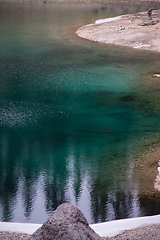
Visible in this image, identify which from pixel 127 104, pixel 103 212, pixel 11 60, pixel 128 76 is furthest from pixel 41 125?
pixel 11 60

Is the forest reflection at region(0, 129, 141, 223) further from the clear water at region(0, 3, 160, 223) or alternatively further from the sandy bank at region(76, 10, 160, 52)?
the sandy bank at region(76, 10, 160, 52)

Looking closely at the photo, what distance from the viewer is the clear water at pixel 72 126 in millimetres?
5621

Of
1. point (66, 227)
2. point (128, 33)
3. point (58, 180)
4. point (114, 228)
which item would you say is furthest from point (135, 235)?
point (128, 33)

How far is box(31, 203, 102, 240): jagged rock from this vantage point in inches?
114

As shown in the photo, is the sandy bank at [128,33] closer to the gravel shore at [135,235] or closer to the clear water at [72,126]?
the clear water at [72,126]

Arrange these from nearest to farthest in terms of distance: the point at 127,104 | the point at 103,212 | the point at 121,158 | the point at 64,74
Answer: the point at 103,212 < the point at 121,158 < the point at 127,104 < the point at 64,74

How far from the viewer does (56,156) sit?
284 inches

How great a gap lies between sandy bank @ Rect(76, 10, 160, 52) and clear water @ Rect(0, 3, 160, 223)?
4.80 ft

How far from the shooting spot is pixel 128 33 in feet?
63.8

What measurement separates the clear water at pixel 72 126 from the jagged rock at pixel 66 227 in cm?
205

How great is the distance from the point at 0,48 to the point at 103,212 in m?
13.6

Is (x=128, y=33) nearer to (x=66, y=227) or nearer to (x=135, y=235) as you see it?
(x=135, y=235)

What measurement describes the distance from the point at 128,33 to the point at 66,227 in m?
18.3

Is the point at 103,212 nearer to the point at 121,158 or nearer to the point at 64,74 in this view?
the point at 121,158
